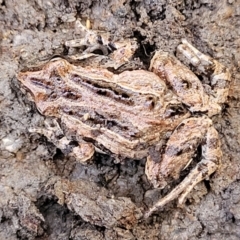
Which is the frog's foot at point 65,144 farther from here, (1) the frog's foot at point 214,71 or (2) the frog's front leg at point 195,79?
(1) the frog's foot at point 214,71

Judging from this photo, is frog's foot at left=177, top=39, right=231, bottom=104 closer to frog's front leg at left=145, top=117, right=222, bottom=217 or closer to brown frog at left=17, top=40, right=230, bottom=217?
brown frog at left=17, top=40, right=230, bottom=217

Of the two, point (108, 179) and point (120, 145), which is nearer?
point (120, 145)

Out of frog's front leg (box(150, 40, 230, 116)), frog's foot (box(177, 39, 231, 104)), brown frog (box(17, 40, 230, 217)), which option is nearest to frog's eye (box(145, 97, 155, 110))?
brown frog (box(17, 40, 230, 217))

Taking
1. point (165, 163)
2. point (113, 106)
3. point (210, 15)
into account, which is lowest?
point (165, 163)

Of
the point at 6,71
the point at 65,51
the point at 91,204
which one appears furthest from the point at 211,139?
the point at 6,71

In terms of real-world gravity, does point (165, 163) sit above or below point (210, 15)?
below

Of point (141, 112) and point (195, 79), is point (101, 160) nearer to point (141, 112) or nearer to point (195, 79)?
point (141, 112)

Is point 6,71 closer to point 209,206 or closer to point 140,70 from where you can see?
point 140,70
